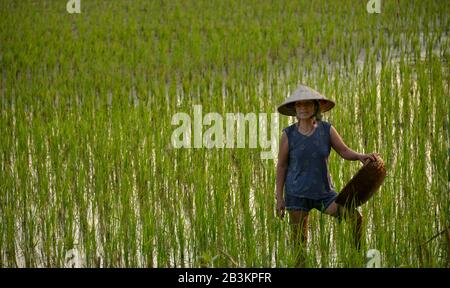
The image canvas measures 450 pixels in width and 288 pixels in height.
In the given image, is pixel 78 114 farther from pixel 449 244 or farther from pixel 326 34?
pixel 449 244

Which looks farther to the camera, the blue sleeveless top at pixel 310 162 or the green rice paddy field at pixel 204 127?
the green rice paddy field at pixel 204 127

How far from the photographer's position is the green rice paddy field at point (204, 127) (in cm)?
362

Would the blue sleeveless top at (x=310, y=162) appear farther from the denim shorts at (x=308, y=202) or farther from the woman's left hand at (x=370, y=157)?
the woman's left hand at (x=370, y=157)

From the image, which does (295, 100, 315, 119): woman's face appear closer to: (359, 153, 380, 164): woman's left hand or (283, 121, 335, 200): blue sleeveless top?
(283, 121, 335, 200): blue sleeveless top

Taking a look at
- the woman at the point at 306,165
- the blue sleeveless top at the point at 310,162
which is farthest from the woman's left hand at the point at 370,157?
the blue sleeveless top at the point at 310,162

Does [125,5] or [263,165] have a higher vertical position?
[125,5]

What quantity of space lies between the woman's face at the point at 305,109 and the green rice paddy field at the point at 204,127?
469 mm

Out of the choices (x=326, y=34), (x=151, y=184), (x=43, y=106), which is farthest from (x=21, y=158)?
(x=326, y=34)

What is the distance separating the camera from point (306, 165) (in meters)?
3.12

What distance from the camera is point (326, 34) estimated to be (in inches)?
287

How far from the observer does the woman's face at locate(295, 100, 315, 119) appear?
10.3ft

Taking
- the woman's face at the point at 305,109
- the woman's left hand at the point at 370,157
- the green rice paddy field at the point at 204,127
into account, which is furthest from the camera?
the green rice paddy field at the point at 204,127

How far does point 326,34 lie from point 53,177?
3.45 meters

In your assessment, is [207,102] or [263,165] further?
[207,102]
